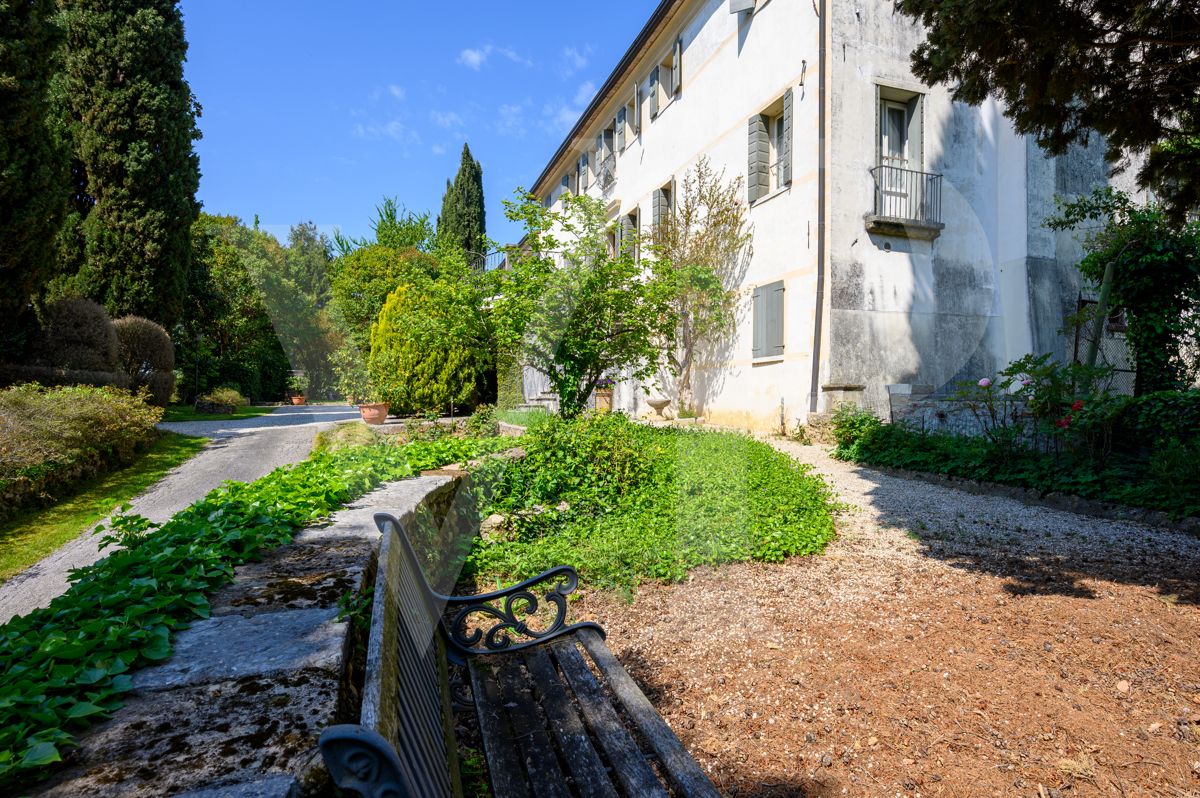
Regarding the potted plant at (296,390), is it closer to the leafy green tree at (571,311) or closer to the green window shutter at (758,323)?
the green window shutter at (758,323)

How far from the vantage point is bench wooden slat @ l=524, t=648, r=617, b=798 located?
173 centimetres

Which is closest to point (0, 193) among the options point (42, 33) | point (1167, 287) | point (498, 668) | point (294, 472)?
point (42, 33)

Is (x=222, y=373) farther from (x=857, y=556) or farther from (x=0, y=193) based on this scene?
(x=857, y=556)

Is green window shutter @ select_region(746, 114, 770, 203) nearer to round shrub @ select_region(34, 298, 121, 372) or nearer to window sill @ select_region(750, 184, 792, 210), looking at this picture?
window sill @ select_region(750, 184, 792, 210)

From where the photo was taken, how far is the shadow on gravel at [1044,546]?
155 inches

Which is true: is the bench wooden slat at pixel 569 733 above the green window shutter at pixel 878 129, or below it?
below

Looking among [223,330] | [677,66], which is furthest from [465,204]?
[677,66]

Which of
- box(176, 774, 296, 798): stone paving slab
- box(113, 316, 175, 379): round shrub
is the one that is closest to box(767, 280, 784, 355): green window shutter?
box(176, 774, 296, 798): stone paving slab

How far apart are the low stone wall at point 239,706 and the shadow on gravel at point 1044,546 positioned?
3976 millimetres

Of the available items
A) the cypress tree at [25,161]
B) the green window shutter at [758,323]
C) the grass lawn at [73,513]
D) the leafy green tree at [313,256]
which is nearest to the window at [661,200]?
the green window shutter at [758,323]

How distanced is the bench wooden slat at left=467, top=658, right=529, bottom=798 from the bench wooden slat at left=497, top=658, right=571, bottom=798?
3 cm

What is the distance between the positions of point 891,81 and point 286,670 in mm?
12213

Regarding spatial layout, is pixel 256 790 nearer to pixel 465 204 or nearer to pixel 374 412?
pixel 374 412

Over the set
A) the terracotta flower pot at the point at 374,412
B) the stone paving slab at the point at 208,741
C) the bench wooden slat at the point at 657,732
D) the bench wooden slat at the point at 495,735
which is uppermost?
the terracotta flower pot at the point at 374,412
